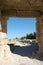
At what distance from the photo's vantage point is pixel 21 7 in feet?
29.2

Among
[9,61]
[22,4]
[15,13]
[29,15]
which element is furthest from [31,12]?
[9,61]

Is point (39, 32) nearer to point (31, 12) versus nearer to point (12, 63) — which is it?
point (31, 12)

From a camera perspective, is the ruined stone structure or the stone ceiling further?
the stone ceiling

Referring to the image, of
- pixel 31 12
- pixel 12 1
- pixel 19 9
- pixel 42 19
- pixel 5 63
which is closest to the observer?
pixel 5 63

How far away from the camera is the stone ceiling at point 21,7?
811 centimetres

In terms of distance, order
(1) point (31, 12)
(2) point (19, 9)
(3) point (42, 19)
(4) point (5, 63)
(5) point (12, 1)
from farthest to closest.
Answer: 1. (3) point (42, 19)
2. (1) point (31, 12)
3. (2) point (19, 9)
4. (5) point (12, 1)
5. (4) point (5, 63)

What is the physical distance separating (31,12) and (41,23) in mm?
1353

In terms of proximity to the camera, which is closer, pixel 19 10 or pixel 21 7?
pixel 21 7

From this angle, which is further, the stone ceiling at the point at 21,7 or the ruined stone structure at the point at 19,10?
the stone ceiling at the point at 21,7

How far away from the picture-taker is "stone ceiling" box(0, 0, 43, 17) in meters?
8.11

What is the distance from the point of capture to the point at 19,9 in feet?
30.7

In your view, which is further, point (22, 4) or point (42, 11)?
point (42, 11)

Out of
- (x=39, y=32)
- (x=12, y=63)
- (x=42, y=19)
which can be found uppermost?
(x=42, y=19)

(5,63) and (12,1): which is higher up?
(12,1)
